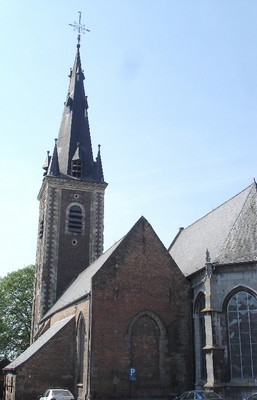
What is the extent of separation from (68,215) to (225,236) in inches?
A: 590

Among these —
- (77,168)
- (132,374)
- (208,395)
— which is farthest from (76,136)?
(208,395)

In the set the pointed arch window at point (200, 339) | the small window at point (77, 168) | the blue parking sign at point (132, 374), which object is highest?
the small window at point (77, 168)

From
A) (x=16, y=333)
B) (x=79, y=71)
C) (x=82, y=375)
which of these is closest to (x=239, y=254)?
(x=82, y=375)

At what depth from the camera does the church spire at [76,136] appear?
115 ft

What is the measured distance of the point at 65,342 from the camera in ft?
75.4

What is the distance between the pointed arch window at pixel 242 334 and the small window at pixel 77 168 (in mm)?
18335

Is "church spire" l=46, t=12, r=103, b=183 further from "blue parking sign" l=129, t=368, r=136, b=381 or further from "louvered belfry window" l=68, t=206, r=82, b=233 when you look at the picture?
"blue parking sign" l=129, t=368, r=136, b=381

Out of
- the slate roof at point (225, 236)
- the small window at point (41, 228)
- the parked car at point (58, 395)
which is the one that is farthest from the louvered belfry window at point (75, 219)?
the parked car at point (58, 395)

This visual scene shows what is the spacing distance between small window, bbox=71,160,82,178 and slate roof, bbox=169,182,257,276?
10.9 m

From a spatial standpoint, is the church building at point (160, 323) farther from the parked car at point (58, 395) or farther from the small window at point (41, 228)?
the small window at point (41, 228)

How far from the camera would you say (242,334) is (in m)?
19.0

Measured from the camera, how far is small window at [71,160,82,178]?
3503 cm

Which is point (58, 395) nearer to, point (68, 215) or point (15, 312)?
point (68, 215)

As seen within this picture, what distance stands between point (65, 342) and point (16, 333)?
22394mm
